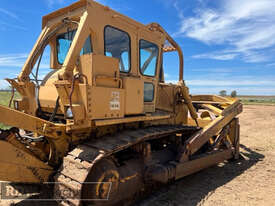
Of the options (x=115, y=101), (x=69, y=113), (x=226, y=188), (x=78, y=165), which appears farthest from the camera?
(x=226, y=188)

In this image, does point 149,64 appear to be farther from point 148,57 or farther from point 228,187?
point 228,187

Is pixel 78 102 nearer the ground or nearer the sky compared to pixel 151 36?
nearer the ground

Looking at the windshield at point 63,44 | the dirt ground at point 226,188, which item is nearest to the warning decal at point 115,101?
the windshield at point 63,44

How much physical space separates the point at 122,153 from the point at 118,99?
3.99ft

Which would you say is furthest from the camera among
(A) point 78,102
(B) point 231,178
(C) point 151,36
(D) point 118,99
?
(B) point 231,178

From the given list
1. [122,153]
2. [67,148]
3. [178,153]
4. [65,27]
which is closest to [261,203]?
[178,153]

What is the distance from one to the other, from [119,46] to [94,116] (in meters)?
1.55

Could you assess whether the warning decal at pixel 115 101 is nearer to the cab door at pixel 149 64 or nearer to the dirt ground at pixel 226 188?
the cab door at pixel 149 64

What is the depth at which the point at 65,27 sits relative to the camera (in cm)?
422

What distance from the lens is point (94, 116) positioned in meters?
3.10

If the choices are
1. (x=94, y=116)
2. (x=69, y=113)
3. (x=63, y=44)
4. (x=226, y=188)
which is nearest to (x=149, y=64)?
(x=63, y=44)

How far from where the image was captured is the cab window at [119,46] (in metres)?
3.79

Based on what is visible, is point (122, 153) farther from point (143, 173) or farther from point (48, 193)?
point (48, 193)

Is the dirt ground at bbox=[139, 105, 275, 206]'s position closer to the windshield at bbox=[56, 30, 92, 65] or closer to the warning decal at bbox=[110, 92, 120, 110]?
the warning decal at bbox=[110, 92, 120, 110]
